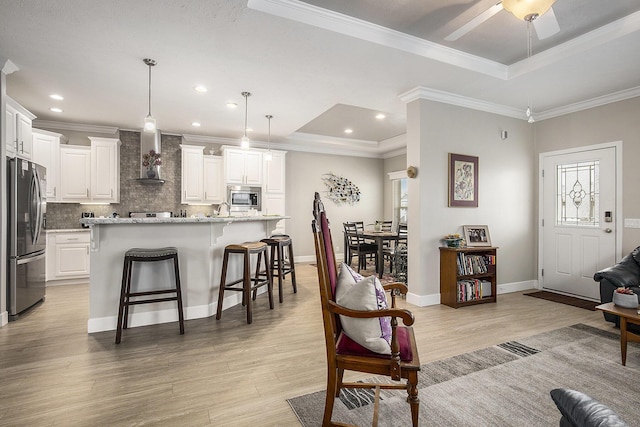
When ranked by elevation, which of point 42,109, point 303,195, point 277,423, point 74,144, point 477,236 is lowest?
point 277,423

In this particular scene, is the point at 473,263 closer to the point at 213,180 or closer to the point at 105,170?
the point at 213,180

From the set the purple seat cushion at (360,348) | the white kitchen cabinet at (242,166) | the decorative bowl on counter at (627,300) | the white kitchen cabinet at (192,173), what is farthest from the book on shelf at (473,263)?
the white kitchen cabinet at (192,173)

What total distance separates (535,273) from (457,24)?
4.00m

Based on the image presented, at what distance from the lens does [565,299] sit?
4301 mm

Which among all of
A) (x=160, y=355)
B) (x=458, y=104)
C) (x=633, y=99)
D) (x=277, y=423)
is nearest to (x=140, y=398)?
(x=160, y=355)

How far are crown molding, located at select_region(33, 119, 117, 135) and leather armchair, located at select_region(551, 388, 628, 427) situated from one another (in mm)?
6831

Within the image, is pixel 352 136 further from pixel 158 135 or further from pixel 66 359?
pixel 66 359

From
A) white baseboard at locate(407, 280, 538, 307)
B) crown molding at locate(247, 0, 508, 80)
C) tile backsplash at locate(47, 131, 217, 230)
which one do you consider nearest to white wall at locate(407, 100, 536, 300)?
white baseboard at locate(407, 280, 538, 307)

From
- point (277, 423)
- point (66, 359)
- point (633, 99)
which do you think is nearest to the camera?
point (277, 423)

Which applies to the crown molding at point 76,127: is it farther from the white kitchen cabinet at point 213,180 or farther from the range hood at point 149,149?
the white kitchen cabinet at point 213,180

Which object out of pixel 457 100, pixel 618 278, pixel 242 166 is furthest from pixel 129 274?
pixel 618 278

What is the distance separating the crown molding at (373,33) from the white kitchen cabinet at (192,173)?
4.12m

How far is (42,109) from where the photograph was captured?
188 inches

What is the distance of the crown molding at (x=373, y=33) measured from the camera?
247cm
